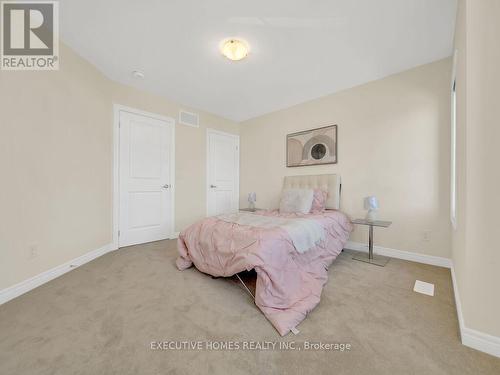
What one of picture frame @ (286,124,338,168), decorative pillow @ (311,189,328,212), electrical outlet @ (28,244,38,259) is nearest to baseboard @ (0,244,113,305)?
electrical outlet @ (28,244,38,259)

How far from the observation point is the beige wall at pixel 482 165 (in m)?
1.06

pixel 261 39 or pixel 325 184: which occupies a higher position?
pixel 261 39

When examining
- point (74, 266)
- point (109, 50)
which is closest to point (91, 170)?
point (74, 266)

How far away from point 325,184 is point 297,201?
0.62m

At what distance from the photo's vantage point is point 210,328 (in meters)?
1.35

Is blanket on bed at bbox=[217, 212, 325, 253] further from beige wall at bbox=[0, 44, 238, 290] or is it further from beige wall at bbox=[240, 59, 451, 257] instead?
beige wall at bbox=[0, 44, 238, 290]

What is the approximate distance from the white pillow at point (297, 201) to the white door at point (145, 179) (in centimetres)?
206

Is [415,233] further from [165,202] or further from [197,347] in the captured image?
[165,202]

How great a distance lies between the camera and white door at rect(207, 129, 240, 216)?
416cm

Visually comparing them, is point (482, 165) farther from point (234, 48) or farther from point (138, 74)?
point (138, 74)

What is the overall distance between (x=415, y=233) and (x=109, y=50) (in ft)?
14.3

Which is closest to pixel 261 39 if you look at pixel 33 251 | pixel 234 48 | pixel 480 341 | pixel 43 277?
pixel 234 48

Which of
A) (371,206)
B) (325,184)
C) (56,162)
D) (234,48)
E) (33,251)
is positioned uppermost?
(234,48)

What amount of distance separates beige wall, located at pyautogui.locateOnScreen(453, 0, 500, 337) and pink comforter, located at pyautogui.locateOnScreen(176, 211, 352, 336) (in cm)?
96
